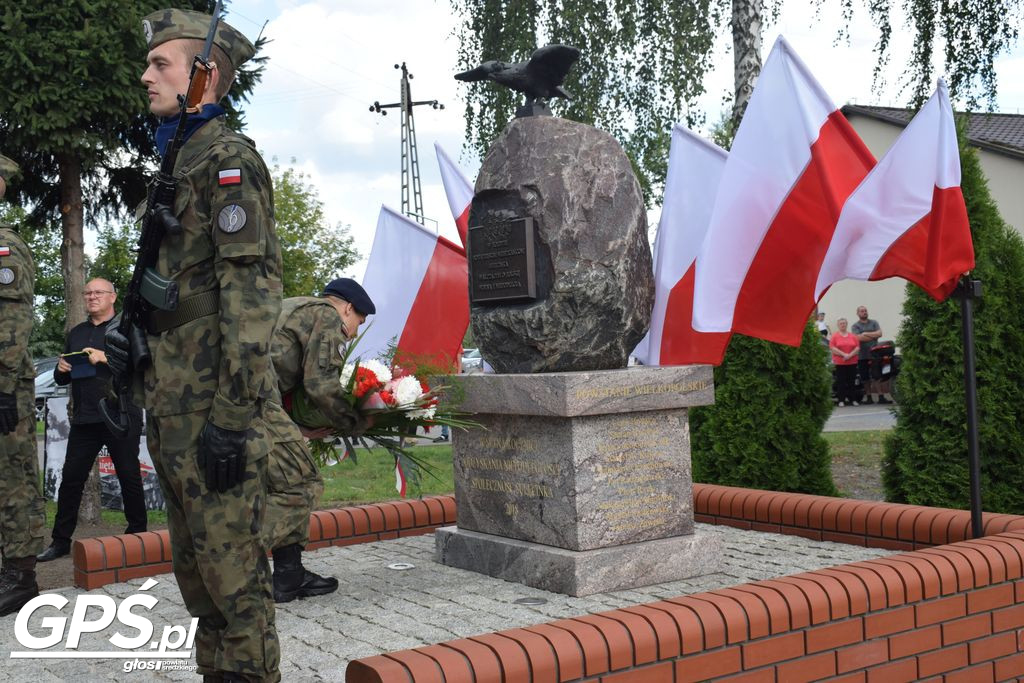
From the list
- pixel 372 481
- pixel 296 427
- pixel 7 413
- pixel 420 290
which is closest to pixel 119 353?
pixel 296 427

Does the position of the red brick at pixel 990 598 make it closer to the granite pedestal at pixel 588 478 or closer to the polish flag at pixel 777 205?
the granite pedestal at pixel 588 478

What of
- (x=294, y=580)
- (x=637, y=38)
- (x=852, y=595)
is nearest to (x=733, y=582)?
(x=852, y=595)

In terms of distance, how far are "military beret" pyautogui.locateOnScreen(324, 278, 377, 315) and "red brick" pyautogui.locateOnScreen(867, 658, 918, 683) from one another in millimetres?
3070

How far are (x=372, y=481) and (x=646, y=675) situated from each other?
919cm

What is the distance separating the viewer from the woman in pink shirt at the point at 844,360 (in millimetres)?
20547

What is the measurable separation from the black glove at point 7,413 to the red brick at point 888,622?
13.9 ft

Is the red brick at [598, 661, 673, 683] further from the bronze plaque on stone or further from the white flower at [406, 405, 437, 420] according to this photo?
the bronze plaque on stone

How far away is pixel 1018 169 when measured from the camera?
27.4 m

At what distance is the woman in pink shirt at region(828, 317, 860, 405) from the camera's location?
20547 millimetres

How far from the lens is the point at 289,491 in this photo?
552 cm

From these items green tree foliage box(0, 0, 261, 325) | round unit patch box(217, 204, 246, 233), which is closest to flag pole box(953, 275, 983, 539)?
round unit patch box(217, 204, 246, 233)

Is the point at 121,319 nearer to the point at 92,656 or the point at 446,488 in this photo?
the point at 92,656

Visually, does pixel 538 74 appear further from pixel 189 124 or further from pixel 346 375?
pixel 189 124

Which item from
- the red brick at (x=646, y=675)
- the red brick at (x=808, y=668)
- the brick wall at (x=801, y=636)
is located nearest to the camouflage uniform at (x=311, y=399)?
the brick wall at (x=801, y=636)
